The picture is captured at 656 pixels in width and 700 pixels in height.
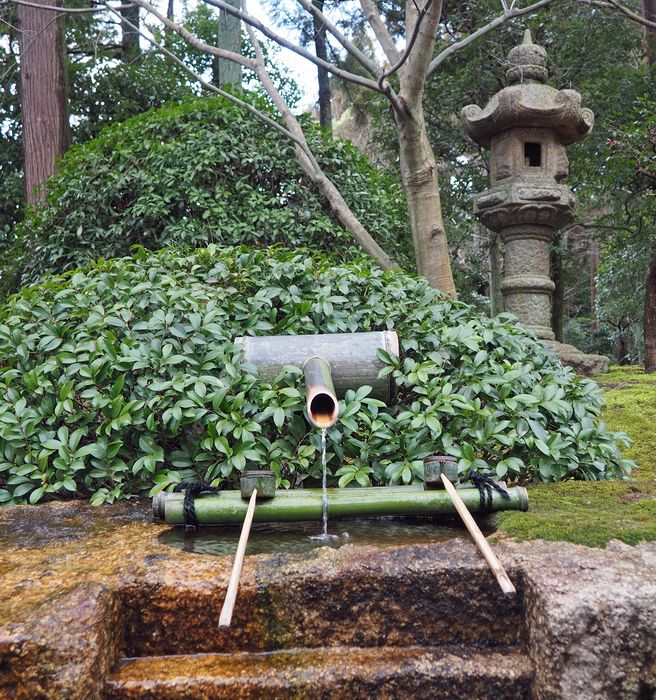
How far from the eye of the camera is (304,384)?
309 centimetres

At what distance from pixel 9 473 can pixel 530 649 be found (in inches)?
92.8

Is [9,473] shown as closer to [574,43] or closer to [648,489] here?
[648,489]

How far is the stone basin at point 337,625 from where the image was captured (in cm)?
162

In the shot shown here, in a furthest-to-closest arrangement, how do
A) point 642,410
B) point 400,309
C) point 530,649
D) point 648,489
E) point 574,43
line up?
point 574,43 < point 642,410 < point 400,309 < point 648,489 < point 530,649

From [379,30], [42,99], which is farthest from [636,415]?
[42,99]

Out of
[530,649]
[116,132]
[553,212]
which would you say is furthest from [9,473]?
[553,212]

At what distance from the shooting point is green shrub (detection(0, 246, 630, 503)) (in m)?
2.90

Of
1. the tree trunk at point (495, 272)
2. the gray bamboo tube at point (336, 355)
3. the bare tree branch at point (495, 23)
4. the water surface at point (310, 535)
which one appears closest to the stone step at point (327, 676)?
the water surface at point (310, 535)

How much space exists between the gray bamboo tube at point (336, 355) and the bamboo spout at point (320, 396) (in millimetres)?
208

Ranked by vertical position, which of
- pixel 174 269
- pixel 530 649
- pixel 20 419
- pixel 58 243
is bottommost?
pixel 530 649

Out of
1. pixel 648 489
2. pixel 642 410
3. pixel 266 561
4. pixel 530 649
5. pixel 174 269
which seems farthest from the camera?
pixel 642 410

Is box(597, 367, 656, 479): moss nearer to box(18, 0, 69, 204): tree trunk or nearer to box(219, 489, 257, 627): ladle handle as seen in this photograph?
box(219, 489, 257, 627): ladle handle

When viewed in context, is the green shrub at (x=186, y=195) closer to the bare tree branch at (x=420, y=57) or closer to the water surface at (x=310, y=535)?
the bare tree branch at (x=420, y=57)

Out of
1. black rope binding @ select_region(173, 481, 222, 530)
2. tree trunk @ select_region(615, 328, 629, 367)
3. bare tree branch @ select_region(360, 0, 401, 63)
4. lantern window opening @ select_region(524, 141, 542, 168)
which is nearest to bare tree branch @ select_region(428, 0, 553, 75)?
bare tree branch @ select_region(360, 0, 401, 63)
